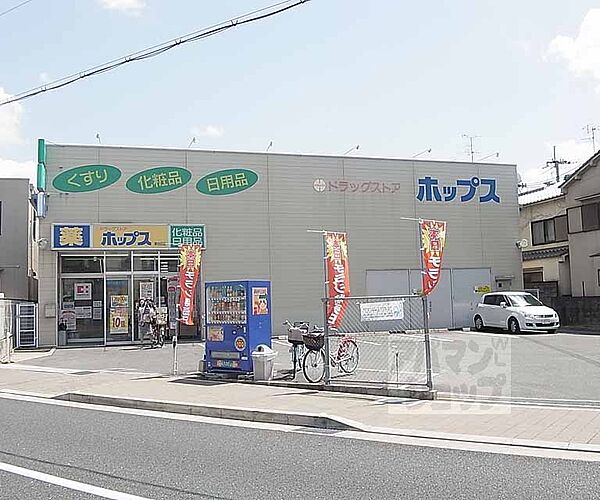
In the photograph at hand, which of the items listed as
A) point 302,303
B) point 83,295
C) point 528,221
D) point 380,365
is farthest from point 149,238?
point 528,221

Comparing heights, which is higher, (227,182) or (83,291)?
(227,182)

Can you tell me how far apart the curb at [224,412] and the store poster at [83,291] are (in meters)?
12.2

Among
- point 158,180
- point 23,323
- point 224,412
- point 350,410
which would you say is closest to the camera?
point 350,410

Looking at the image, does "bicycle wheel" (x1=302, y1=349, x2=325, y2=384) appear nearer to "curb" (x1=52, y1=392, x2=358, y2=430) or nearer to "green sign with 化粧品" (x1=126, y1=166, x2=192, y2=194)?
"curb" (x1=52, y1=392, x2=358, y2=430)

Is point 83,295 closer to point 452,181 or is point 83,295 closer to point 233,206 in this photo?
point 233,206

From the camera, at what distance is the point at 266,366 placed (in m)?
14.3

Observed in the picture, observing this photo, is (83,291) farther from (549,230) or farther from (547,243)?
(549,230)

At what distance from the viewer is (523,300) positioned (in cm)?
2627

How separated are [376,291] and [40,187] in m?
13.5

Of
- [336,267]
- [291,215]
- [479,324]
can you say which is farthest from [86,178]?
[479,324]

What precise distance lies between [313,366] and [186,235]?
11808 millimetres

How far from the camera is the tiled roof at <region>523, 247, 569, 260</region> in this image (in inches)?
1412

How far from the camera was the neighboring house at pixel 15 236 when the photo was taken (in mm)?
32062

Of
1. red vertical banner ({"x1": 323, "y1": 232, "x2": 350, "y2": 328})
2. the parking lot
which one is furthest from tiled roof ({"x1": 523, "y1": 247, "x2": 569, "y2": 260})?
red vertical banner ({"x1": 323, "y1": 232, "x2": 350, "y2": 328})
